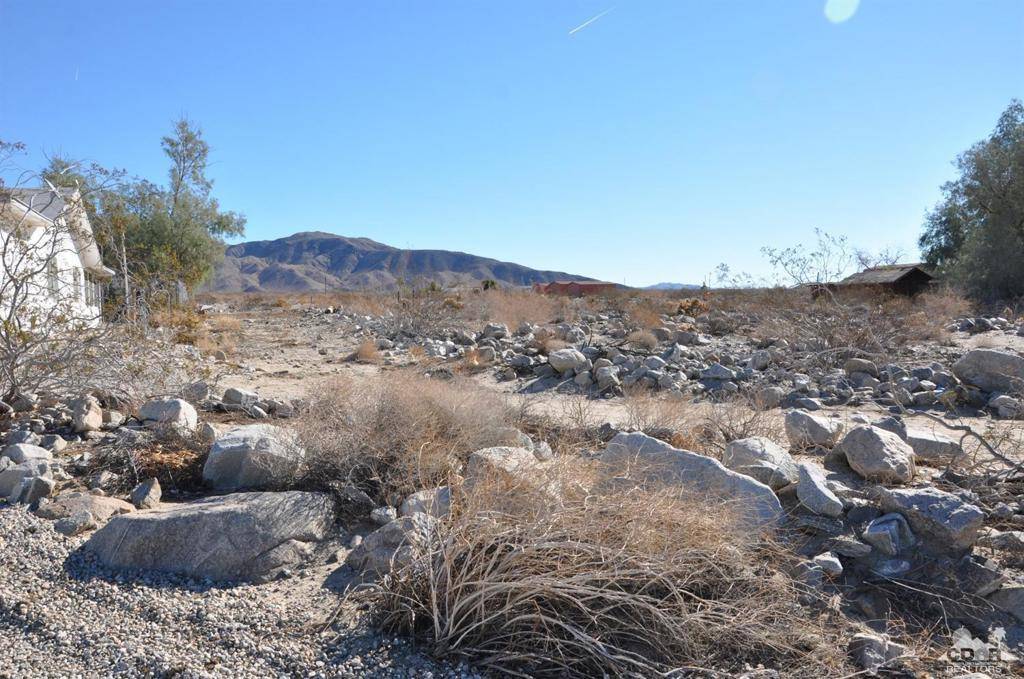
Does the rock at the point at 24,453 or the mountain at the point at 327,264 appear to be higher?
the mountain at the point at 327,264

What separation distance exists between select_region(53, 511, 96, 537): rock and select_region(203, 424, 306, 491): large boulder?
0.78 m

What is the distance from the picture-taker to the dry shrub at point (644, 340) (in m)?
12.5

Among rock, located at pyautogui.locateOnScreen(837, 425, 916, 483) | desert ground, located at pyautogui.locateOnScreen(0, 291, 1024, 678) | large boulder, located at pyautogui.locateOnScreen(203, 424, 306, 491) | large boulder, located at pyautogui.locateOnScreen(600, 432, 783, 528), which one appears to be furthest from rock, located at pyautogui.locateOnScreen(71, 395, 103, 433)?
rock, located at pyautogui.locateOnScreen(837, 425, 916, 483)

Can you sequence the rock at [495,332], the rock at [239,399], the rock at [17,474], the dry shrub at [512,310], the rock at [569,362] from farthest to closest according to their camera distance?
the dry shrub at [512,310]
the rock at [495,332]
the rock at [569,362]
the rock at [239,399]
the rock at [17,474]

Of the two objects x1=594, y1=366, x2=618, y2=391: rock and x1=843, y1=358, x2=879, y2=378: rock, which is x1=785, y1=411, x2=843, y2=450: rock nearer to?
x1=594, y1=366, x2=618, y2=391: rock

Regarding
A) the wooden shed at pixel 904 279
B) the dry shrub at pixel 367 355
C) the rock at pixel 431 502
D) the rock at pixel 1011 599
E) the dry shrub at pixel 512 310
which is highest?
the wooden shed at pixel 904 279

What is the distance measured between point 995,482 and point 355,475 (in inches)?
156

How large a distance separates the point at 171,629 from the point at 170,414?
9.64 ft

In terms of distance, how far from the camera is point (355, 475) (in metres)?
4.33

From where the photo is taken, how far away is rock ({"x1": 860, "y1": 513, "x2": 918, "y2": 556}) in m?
3.65

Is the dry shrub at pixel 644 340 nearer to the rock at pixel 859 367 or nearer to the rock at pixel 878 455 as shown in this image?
the rock at pixel 859 367

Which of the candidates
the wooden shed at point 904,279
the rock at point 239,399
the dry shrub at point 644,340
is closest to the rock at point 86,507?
the rock at point 239,399

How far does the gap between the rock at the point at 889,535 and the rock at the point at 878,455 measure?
2.34ft

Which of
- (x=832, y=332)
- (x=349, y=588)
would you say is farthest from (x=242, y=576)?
(x=832, y=332)
